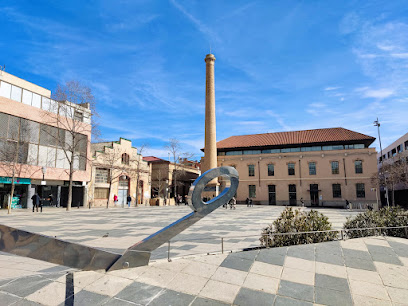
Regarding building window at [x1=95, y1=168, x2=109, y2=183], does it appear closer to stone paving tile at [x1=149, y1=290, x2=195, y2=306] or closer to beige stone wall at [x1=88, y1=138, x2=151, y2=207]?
beige stone wall at [x1=88, y1=138, x2=151, y2=207]

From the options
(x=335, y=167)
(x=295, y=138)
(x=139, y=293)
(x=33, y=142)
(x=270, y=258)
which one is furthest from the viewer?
(x=295, y=138)

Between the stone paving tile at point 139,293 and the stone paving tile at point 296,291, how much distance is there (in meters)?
2.12

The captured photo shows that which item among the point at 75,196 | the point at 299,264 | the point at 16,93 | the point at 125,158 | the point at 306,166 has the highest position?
the point at 16,93

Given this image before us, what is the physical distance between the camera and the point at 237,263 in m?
5.68

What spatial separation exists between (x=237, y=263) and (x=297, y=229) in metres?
2.56

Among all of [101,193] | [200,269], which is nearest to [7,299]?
[200,269]

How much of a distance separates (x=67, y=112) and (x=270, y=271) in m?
30.4

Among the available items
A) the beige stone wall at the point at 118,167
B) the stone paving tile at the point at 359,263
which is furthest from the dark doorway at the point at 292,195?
the stone paving tile at the point at 359,263

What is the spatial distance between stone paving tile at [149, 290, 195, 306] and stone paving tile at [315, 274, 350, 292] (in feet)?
7.80

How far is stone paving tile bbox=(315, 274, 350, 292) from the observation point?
4.79m

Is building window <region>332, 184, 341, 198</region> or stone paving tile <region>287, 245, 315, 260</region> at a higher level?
building window <region>332, 184, 341, 198</region>

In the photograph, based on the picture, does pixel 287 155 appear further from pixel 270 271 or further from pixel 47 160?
pixel 270 271

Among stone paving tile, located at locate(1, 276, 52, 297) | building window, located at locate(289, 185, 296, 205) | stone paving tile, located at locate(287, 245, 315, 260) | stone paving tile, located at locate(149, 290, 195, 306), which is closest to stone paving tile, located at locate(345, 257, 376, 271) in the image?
stone paving tile, located at locate(287, 245, 315, 260)

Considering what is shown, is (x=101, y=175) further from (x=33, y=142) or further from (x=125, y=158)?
(x=33, y=142)
